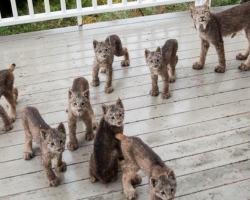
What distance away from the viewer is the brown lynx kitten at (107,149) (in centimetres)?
331

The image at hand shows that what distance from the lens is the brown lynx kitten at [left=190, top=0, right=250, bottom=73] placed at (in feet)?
15.4

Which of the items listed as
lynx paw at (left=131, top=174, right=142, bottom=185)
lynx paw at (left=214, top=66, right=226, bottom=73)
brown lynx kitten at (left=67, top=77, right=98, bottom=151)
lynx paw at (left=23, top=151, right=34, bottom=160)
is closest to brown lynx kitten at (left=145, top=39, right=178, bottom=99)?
lynx paw at (left=214, top=66, right=226, bottom=73)

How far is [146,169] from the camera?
10.1ft

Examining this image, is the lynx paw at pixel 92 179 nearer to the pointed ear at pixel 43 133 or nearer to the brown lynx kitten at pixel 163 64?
the pointed ear at pixel 43 133

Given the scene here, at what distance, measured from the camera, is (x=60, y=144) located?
3260mm

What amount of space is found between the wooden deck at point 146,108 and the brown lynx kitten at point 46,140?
0.32ft

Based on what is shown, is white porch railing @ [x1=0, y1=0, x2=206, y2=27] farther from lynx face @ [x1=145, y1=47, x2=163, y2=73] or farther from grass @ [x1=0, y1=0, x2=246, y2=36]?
lynx face @ [x1=145, y1=47, x2=163, y2=73]

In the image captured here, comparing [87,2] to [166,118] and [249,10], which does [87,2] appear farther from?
[166,118]

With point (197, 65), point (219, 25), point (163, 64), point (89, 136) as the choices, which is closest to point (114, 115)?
point (89, 136)

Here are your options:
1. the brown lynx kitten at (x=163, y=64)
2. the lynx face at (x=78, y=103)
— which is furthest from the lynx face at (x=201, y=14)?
the lynx face at (x=78, y=103)

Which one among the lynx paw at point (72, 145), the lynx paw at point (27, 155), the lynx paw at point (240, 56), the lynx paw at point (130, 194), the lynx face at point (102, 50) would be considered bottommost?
the lynx paw at point (130, 194)

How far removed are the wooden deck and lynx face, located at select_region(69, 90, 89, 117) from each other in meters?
0.41

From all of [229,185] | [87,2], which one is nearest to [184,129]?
[229,185]

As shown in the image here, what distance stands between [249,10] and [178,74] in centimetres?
119
